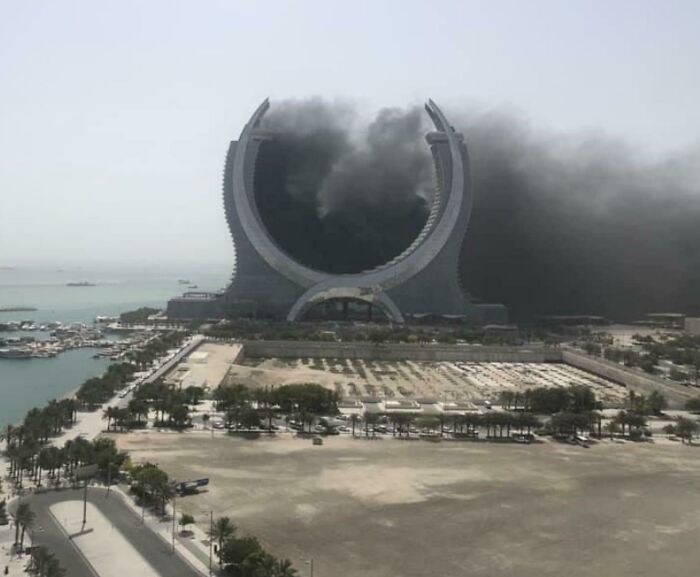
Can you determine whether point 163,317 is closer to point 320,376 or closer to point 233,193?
point 233,193

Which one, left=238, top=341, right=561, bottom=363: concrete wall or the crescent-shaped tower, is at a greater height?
the crescent-shaped tower

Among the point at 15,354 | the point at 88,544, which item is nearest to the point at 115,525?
the point at 88,544

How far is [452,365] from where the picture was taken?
1975 inches

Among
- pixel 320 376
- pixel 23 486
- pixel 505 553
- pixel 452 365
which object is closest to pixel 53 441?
pixel 23 486

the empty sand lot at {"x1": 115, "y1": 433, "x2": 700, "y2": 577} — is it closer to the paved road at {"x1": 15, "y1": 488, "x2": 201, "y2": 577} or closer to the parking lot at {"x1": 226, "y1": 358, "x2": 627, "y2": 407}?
the paved road at {"x1": 15, "y1": 488, "x2": 201, "y2": 577}

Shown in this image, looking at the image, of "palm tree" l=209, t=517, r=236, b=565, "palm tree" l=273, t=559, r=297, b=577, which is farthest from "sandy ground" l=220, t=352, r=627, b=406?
"palm tree" l=273, t=559, r=297, b=577

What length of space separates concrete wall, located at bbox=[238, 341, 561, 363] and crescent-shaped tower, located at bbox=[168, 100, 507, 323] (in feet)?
42.8

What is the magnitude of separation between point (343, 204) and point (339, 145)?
6608 mm

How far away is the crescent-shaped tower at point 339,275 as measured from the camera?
65875mm

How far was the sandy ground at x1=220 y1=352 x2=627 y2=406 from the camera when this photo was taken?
39562 mm

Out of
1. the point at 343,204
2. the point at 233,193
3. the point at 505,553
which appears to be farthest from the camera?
the point at 343,204

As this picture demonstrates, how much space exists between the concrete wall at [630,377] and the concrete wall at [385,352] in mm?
2518

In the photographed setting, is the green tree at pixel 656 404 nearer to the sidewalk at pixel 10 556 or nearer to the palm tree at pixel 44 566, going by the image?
the sidewalk at pixel 10 556

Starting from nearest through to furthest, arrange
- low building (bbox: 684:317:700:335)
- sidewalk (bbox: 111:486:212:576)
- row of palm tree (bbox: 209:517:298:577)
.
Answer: row of palm tree (bbox: 209:517:298:577), sidewalk (bbox: 111:486:212:576), low building (bbox: 684:317:700:335)
